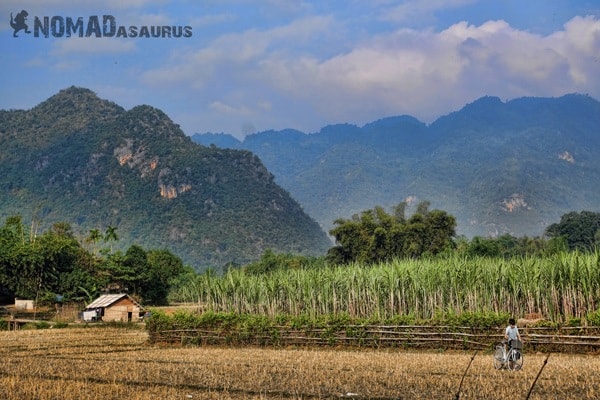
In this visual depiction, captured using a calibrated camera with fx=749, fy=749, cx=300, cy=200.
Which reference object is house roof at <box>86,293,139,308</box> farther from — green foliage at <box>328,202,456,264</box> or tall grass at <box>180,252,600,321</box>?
green foliage at <box>328,202,456,264</box>

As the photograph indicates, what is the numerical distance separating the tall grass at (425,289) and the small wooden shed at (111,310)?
13283 mm

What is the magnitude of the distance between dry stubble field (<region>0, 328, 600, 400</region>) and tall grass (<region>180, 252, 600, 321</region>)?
514cm

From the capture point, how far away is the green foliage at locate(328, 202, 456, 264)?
2815 inches

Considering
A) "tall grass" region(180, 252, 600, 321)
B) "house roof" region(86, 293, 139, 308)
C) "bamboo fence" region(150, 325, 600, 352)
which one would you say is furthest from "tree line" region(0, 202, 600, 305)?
"bamboo fence" region(150, 325, 600, 352)

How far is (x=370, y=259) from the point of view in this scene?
71.3 metres

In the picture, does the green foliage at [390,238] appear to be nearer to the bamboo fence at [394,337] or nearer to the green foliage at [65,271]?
the green foliage at [65,271]

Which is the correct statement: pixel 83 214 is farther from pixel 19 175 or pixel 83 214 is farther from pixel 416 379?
pixel 416 379

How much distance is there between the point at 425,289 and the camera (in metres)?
→ 30.4

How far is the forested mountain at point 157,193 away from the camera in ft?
538

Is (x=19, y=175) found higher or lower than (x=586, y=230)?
higher

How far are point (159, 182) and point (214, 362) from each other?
159 meters

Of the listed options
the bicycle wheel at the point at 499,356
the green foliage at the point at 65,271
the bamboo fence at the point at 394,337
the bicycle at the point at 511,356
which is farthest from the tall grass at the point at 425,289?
the green foliage at the point at 65,271

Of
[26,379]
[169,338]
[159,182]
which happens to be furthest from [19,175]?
[26,379]

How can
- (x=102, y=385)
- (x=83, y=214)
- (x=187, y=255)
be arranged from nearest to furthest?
(x=102, y=385) → (x=187, y=255) → (x=83, y=214)
